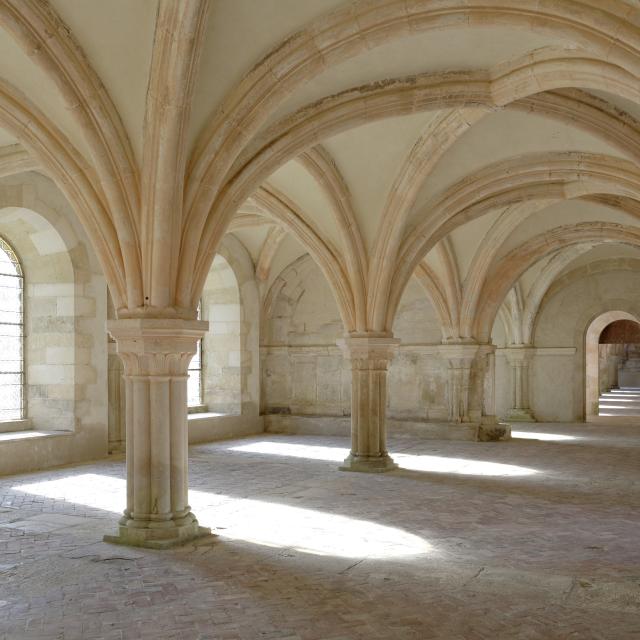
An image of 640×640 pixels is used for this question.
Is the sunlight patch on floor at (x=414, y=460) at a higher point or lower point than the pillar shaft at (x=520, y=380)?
lower

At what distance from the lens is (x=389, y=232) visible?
9.78m

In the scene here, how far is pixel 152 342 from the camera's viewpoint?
237 inches

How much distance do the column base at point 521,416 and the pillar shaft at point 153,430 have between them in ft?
46.5

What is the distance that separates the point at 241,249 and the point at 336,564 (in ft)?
33.8

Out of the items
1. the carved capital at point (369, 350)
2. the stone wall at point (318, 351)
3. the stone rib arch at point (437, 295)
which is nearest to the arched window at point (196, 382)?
the stone wall at point (318, 351)

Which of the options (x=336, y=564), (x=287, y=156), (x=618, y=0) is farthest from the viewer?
(x=287, y=156)

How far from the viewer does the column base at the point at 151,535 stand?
5.90 metres

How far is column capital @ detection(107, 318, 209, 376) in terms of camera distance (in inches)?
236

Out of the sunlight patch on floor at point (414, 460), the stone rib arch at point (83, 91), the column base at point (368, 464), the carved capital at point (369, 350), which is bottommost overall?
the sunlight patch on floor at point (414, 460)

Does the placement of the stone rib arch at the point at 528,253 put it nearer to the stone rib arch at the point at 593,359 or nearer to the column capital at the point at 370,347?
the column capital at the point at 370,347

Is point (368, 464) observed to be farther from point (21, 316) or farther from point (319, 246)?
point (21, 316)

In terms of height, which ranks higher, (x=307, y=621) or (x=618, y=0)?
(x=618, y=0)

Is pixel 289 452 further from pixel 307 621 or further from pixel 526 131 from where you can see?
pixel 307 621

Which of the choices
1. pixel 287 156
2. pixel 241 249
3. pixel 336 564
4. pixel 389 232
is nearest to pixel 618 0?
pixel 287 156
